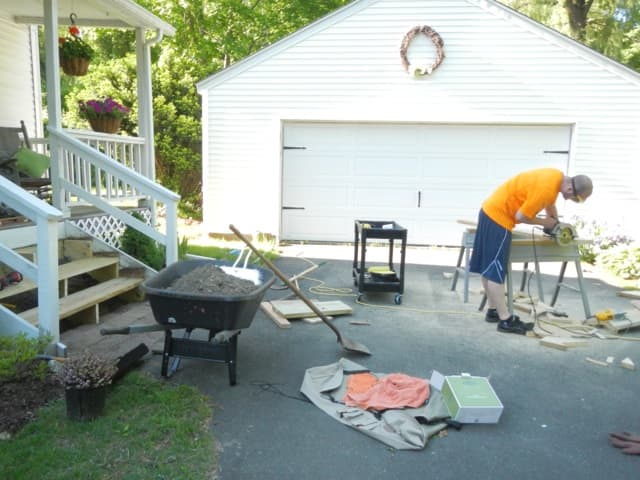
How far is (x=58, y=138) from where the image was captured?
5.15 metres

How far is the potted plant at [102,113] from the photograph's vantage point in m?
6.02

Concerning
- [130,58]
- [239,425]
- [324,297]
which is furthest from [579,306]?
[130,58]

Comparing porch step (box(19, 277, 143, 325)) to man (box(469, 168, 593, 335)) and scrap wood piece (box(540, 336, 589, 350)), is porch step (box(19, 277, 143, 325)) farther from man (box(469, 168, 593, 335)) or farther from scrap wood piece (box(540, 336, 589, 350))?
scrap wood piece (box(540, 336, 589, 350))

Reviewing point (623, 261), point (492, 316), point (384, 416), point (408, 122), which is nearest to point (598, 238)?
point (623, 261)

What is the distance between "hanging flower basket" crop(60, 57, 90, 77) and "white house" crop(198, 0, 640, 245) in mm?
3250

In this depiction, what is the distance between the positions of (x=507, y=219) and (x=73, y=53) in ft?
18.0

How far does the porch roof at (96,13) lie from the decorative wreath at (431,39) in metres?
4.13

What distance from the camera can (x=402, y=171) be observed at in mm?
9344

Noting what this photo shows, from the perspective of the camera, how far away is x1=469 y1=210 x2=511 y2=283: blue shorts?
4680mm

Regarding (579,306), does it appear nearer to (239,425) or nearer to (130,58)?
(239,425)

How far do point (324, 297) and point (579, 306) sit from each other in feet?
9.91

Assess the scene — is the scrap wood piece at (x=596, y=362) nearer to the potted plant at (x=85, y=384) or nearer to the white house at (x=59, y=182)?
the potted plant at (x=85, y=384)

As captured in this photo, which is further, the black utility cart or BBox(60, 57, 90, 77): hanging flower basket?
BBox(60, 57, 90, 77): hanging flower basket

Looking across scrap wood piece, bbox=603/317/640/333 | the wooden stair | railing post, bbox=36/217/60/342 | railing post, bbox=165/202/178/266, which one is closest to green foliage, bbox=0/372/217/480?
railing post, bbox=36/217/60/342
